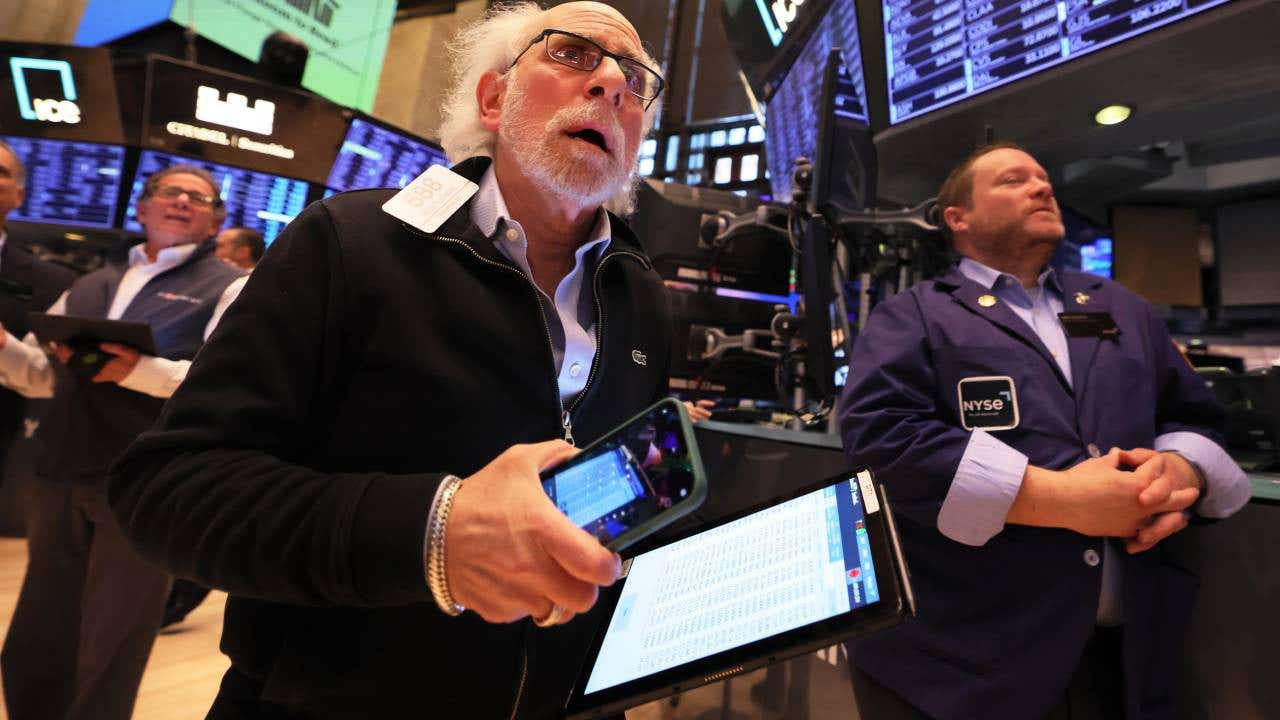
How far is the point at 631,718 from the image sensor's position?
2.58 meters

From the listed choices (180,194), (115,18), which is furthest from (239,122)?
(180,194)

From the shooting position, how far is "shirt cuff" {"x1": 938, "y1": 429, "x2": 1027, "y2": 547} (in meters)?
1.21

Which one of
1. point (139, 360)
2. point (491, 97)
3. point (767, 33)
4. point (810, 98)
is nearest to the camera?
point (491, 97)

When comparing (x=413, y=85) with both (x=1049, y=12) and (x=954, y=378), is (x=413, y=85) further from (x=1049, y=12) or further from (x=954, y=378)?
(x=954, y=378)

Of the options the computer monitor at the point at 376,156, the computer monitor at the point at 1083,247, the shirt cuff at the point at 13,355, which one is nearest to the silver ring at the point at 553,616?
the shirt cuff at the point at 13,355

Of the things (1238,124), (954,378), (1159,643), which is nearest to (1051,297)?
(954,378)

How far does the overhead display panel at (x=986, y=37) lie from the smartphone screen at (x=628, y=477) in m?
2.28

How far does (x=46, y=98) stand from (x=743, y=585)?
5.72 meters

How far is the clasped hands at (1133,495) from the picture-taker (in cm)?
117

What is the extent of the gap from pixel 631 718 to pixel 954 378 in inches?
75.5

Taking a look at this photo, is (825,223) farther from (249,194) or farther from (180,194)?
(249,194)

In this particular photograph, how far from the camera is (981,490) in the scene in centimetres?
123

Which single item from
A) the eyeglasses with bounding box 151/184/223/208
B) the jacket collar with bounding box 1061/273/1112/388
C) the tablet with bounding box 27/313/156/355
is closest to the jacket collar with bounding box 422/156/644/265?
the jacket collar with bounding box 1061/273/1112/388

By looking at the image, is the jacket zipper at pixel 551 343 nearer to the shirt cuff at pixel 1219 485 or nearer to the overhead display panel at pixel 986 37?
the shirt cuff at pixel 1219 485
